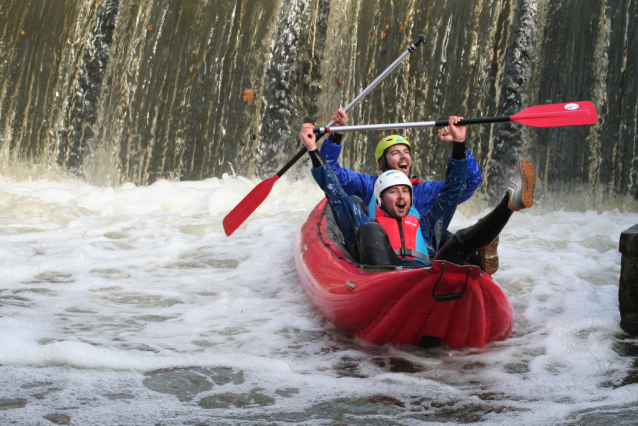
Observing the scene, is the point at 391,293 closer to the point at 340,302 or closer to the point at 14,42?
the point at 340,302

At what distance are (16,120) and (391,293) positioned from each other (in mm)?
9101

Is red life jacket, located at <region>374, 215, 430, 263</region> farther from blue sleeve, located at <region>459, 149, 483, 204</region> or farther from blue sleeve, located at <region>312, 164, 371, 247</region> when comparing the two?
blue sleeve, located at <region>459, 149, 483, 204</region>

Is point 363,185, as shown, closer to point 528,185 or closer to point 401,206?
point 401,206

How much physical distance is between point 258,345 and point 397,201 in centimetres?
116

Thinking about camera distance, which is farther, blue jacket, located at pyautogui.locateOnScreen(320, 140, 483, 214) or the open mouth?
blue jacket, located at pyautogui.locateOnScreen(320, 140, 483, 214)

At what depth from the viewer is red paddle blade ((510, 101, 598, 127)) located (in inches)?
137

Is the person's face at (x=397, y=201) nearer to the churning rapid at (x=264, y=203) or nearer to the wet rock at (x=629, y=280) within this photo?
the churning rapid at (x=264, y=203)

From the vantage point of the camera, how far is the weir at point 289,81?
19.0 ft

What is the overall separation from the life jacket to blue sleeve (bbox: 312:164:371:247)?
0.19 metres

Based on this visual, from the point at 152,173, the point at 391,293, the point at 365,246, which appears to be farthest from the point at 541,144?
the point at 152,173

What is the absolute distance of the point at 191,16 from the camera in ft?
28.3

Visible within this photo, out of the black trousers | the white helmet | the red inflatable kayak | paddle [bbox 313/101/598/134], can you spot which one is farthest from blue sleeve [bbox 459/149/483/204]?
the black trousers

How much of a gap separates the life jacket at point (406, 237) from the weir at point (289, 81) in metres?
3.24

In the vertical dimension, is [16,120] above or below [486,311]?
above
